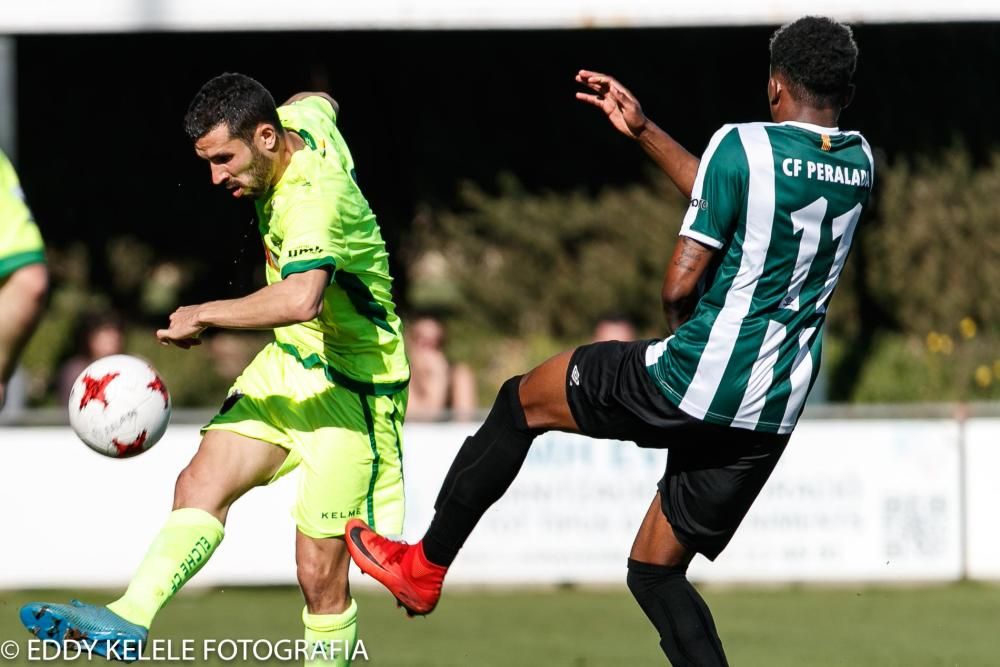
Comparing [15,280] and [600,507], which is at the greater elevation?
[15,280]

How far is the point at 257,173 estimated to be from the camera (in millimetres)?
5480

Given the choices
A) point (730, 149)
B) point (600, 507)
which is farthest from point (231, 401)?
point (600, 507)

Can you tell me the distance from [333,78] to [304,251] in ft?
34.1

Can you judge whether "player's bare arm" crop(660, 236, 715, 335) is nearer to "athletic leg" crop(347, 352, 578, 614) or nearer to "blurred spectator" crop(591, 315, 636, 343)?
"athletic leg" crop(347, 352, 578, 614)

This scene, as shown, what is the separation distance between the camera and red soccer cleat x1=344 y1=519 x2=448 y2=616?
17.6 ft

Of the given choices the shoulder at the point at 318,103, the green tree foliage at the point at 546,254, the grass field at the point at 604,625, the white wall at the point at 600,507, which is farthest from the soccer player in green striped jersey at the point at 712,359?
the green tree foliage at the point at 546,254

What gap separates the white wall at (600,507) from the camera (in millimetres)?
9398

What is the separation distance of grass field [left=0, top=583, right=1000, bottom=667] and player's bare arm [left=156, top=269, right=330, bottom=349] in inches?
109

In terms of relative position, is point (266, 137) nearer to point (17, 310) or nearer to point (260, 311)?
point (260, 311)

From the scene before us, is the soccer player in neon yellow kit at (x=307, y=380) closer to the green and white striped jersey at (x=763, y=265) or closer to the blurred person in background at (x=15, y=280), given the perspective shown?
the blurred person in background at (x=15, y=280)

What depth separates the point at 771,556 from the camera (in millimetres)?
9594

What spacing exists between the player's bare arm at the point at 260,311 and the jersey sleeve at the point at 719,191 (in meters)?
1.27

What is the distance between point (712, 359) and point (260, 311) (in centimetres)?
149

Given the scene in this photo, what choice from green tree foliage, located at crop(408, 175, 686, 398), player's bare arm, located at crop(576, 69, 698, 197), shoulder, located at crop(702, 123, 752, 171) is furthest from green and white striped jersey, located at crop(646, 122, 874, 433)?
green tree foliage, located at crop(408, 175, 686, 398)
